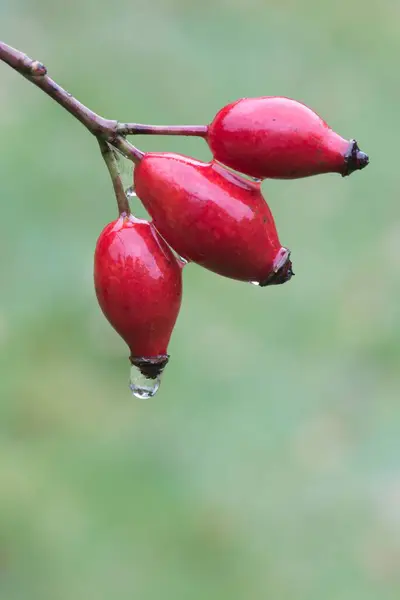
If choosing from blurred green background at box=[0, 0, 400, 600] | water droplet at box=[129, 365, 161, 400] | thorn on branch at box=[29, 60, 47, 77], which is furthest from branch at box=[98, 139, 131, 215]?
blurred green background at box=[0, 0, 400, 600]

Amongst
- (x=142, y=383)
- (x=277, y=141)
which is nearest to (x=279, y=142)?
(x=277, y=141)

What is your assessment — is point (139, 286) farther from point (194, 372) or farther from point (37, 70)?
point (194, 372)

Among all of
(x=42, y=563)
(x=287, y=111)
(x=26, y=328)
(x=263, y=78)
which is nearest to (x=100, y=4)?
(x=263, y=78)

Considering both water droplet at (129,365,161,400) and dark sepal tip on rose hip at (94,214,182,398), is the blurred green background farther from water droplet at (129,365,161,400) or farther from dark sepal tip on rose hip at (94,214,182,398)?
dark sepal tip on rose hip at (94,214,182,398)

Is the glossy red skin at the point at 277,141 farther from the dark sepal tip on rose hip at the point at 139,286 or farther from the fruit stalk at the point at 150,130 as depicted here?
the dark sepal tip on rose hip at the point at 139,286

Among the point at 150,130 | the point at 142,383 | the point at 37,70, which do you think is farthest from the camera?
the point at 142,383

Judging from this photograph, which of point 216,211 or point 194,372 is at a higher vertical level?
point 216,211
